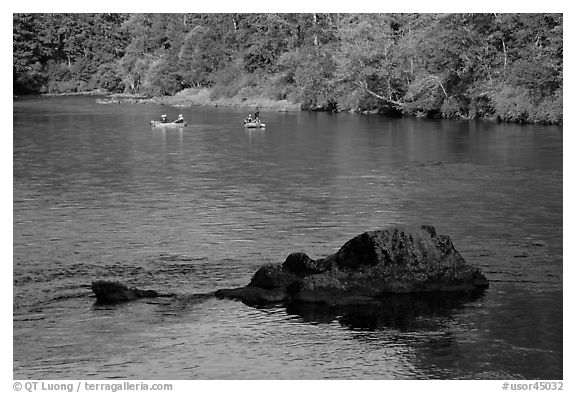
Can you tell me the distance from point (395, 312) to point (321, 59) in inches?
2448

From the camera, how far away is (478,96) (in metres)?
65.5

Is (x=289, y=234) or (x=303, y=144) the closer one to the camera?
(x=289, y=234)

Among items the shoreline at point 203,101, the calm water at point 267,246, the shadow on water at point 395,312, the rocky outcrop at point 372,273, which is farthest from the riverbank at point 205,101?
the shadow on water at point 395,312

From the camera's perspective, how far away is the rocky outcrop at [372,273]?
2027cm

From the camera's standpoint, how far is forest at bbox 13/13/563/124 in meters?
61.7

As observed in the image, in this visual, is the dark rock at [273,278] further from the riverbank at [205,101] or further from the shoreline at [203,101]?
the riverbank at [205,101]

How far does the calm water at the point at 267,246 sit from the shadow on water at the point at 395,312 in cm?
5

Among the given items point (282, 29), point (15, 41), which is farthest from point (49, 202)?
point (15, 41)

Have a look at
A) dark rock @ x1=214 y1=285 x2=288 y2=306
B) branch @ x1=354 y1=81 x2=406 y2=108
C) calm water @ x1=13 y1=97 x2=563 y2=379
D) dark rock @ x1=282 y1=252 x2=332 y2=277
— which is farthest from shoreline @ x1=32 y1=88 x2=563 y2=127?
dark rock @ x1=214 y1=285 x2=288 y2=306

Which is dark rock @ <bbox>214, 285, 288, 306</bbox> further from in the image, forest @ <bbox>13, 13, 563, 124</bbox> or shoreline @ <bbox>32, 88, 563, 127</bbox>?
shoreline @ <bbox>32, 88, 563, 127</bbox>

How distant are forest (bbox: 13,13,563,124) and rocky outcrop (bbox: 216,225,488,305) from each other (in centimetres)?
3790
